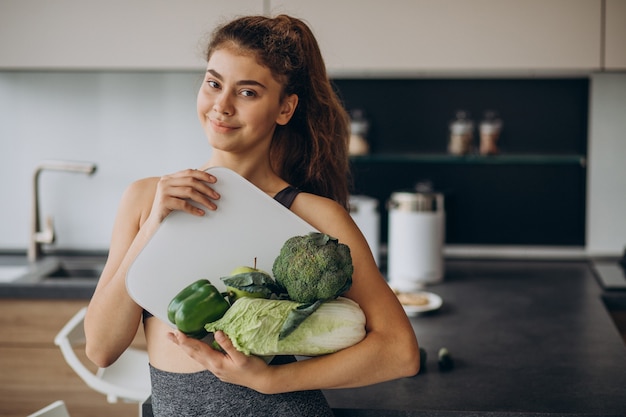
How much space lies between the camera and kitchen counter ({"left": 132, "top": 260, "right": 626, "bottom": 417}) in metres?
1.53

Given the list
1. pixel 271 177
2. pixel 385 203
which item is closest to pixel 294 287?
pixel 271 177

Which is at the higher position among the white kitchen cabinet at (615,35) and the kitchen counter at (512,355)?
the white kitchen cabinet at (615,35)

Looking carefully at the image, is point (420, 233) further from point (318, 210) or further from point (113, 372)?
point (318, 210)

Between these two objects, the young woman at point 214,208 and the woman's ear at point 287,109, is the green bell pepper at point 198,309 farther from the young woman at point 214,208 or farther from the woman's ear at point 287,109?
the woman's ear at point 287,109

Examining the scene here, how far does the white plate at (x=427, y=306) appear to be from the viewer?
2.26m

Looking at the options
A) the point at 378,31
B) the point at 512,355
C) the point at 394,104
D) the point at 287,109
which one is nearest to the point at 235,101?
the point at 287,109

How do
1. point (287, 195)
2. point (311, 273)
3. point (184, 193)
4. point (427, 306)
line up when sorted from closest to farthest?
1. point (311, 273)
2. point (184, 193)
3. point (287, 195)
4. point (427, 306)

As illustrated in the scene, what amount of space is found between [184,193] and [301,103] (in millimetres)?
361

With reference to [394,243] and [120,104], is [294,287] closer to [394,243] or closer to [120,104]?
[394,243]

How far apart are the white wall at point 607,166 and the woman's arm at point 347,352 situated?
6.82 feet

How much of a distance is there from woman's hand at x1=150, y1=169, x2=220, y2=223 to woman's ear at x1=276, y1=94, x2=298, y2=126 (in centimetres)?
22

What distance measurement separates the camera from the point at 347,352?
1.16m

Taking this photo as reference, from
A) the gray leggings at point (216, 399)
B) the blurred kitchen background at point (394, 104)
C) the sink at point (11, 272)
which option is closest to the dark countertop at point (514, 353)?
the gray leggings at point (216, 399)

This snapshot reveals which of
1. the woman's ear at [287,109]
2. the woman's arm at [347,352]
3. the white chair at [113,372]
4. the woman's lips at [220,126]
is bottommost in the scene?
the white chair at [113,372]
